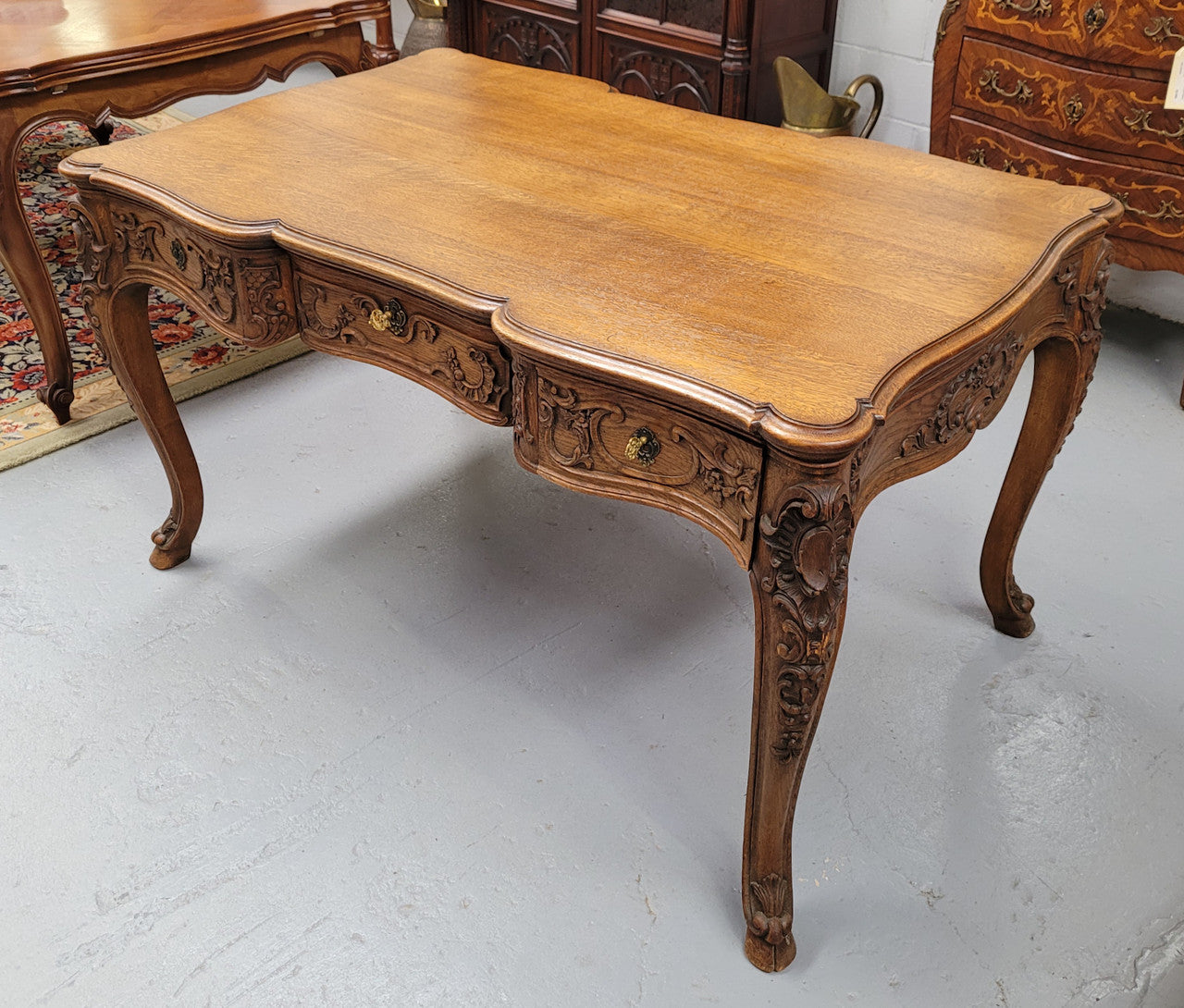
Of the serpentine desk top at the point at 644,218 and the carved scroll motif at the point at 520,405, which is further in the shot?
the carved scroll motif at the point at 520,405

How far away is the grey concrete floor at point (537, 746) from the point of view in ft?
5.02

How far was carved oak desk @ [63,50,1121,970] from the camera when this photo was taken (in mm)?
1284

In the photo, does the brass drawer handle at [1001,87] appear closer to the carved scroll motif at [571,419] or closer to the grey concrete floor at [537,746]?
the grey concrete floor at [537,746]

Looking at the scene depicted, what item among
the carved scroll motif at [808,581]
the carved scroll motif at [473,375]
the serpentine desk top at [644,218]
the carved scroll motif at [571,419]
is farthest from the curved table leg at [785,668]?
the carved scroll motif at [473,375]

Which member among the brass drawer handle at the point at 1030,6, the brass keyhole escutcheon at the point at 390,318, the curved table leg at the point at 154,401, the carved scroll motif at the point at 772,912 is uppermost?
the brass drawer handle at the point at 1030,6

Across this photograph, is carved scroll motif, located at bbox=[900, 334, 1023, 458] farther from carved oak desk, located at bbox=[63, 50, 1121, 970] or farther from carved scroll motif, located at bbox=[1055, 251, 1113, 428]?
carved scroll motif, located at bbox=[1055, 251, 1113, 428]

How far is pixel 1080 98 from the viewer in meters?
2.58

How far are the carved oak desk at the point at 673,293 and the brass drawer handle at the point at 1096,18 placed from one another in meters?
1.01

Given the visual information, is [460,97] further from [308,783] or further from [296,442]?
[308,783]

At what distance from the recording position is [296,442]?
2.63 m

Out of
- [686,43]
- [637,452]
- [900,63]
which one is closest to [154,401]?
[637,452]

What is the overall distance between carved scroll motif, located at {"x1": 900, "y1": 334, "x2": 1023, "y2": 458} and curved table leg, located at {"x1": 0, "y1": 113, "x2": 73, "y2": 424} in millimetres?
2003

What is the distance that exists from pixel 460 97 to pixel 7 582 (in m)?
1.31

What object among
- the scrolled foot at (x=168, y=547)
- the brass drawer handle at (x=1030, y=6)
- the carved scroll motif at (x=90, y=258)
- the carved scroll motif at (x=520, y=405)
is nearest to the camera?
the carved scroll motif at (x=520, y=405)
